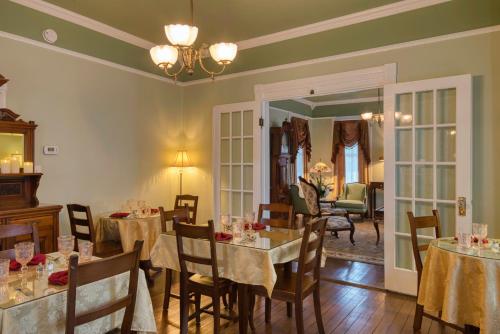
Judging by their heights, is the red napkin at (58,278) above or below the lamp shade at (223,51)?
below

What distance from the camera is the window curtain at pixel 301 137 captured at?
7438mm

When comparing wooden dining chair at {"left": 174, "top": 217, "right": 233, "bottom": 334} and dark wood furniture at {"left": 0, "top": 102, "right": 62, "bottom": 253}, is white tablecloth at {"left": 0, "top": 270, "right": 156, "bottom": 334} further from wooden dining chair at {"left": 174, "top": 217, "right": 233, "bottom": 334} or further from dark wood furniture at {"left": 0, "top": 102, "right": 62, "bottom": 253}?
dark wood furniture at {"left": 0, "top": 102, "right": 62, "bottom": 253}

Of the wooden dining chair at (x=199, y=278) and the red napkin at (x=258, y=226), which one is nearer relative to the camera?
the wooden dining chair at (x=199, y=278)

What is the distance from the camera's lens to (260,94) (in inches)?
182

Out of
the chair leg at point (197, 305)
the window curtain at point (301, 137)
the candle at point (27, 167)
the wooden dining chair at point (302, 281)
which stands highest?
the window curtain at point (301, 137)

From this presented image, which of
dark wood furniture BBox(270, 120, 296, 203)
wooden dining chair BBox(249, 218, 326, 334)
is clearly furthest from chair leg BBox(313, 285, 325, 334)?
dark wood furniture BBox(270, 120, 296, 203)

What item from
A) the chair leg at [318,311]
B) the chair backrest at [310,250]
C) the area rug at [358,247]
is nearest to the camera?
the chair backrest at [310,250]

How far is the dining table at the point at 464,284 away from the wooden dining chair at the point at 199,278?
1482 millimetres

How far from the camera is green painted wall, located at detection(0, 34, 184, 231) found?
144 inches

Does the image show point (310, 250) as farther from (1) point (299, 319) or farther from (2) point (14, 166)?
(2) point (14, 166)

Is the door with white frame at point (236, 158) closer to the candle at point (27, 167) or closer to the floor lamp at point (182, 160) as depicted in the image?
the floor lamp at point (182, 160)

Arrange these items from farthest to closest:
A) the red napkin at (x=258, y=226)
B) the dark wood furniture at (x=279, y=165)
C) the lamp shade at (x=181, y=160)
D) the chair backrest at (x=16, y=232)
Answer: the dark wood furniture at (x=279, y=165) < the lamp shade at (x=181, y=160) < the red napkin at (x=258, y=226) < the chair backrest at (x=16, y=232)

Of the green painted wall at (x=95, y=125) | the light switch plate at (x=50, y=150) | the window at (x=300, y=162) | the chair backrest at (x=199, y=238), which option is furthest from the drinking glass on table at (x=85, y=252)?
the window at (x=300, y=162)

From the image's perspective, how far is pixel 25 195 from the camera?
3.36 metres
